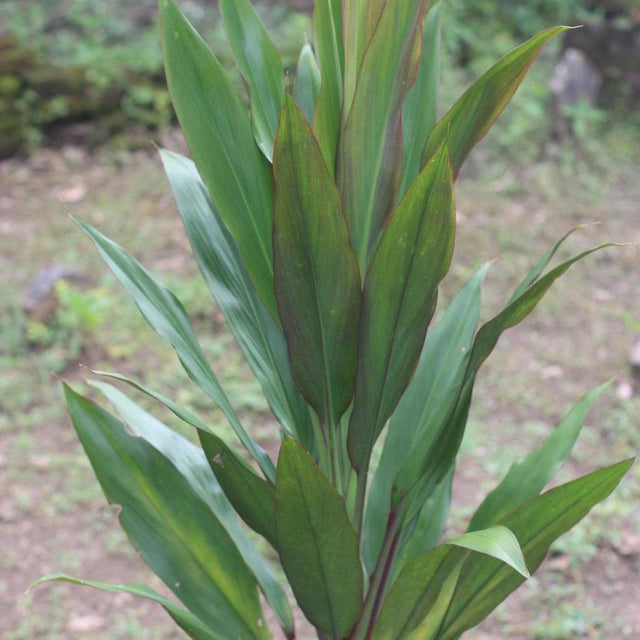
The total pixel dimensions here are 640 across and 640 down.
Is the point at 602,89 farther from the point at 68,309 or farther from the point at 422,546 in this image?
the point at 422,546

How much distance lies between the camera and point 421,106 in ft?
4.95

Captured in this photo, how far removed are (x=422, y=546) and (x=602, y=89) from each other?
5435 mm

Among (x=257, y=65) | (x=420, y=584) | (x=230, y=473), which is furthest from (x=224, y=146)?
(x=420, y=584)

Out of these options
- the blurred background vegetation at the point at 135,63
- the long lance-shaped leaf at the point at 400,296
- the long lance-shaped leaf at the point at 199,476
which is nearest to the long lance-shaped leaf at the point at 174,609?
the long lance-shaped leaf at the point at 199,476

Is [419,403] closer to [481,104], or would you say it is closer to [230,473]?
[230,473]

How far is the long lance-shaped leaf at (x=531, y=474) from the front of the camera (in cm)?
165

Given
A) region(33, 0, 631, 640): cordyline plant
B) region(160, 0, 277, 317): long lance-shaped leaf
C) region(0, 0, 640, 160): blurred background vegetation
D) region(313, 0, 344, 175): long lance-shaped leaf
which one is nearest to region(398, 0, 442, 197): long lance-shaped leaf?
region(33, 0, 631, 640): cordyline plant

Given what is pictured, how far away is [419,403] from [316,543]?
374 millimetres

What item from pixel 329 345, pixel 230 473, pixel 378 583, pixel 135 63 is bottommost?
pixel 378 583

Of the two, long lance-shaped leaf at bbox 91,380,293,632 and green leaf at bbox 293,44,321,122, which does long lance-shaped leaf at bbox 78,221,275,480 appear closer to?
long lance-shaped leaf at bbox 91,380,293,632

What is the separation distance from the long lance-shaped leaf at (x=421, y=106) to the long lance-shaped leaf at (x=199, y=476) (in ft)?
1.94

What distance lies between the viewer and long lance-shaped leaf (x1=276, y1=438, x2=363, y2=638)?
4.33 feet

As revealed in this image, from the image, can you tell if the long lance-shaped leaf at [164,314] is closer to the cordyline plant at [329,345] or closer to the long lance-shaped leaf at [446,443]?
the cordyline plant at [329,345]

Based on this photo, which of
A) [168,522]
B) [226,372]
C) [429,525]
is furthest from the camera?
[226,372]
